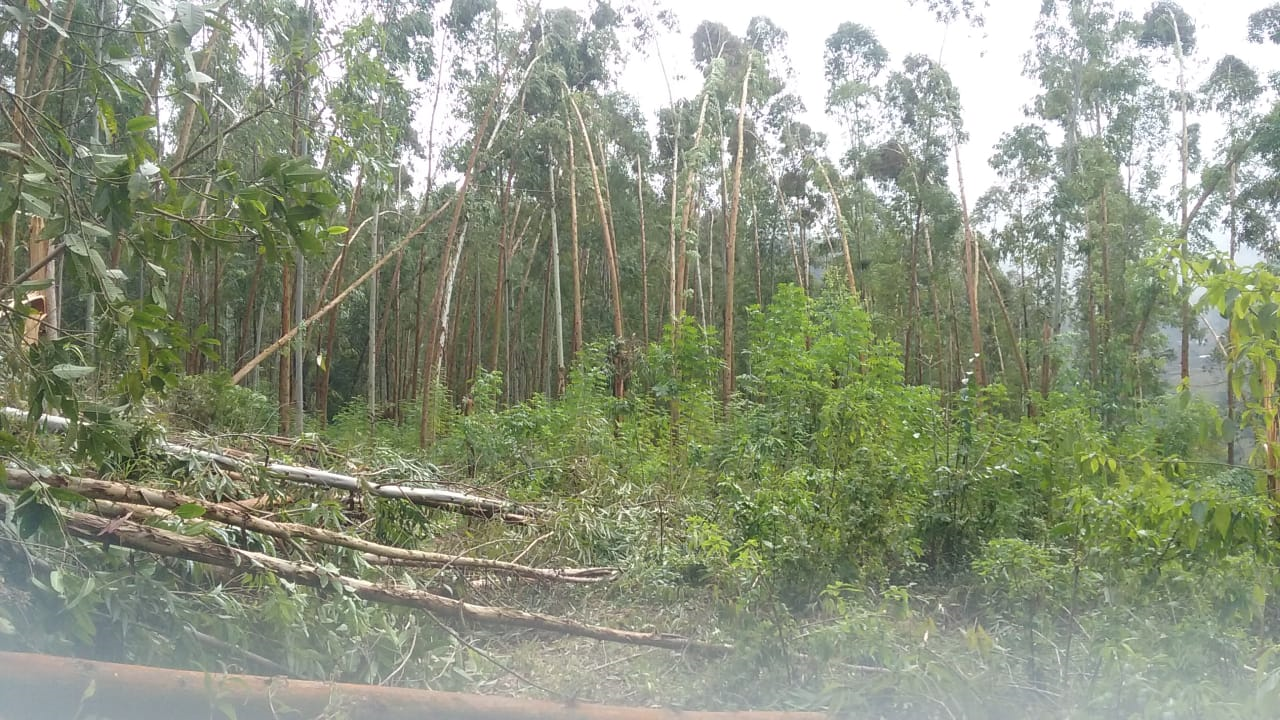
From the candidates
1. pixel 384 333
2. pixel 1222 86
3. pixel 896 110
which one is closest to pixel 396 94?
pixel 896 110

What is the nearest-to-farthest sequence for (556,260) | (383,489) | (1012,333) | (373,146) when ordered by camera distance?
(383,489) < (373,146) < (1012,333) < (556,260)

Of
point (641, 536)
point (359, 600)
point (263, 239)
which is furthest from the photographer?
point (641, 536)

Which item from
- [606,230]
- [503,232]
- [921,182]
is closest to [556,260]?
[503,232]

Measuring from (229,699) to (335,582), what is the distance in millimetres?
626

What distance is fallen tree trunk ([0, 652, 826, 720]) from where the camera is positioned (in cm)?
145

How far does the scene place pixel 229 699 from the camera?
1.64m

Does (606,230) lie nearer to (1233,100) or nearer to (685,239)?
(685,239)

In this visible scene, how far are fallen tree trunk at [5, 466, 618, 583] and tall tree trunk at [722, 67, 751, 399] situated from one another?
8.33 feet

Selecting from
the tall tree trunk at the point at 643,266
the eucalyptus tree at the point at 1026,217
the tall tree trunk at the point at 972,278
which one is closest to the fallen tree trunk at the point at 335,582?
the tall tree trunk at the point at 972,278

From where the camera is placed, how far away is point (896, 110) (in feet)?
11.2

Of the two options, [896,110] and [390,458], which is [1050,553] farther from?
[390,458]

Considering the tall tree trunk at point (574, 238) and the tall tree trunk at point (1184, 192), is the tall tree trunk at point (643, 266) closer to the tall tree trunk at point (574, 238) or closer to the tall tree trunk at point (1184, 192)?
the tall tree trunk at point (574, 238)

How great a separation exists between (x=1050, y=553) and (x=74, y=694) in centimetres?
270

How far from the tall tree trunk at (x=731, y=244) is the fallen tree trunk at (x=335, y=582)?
9.00 feet
